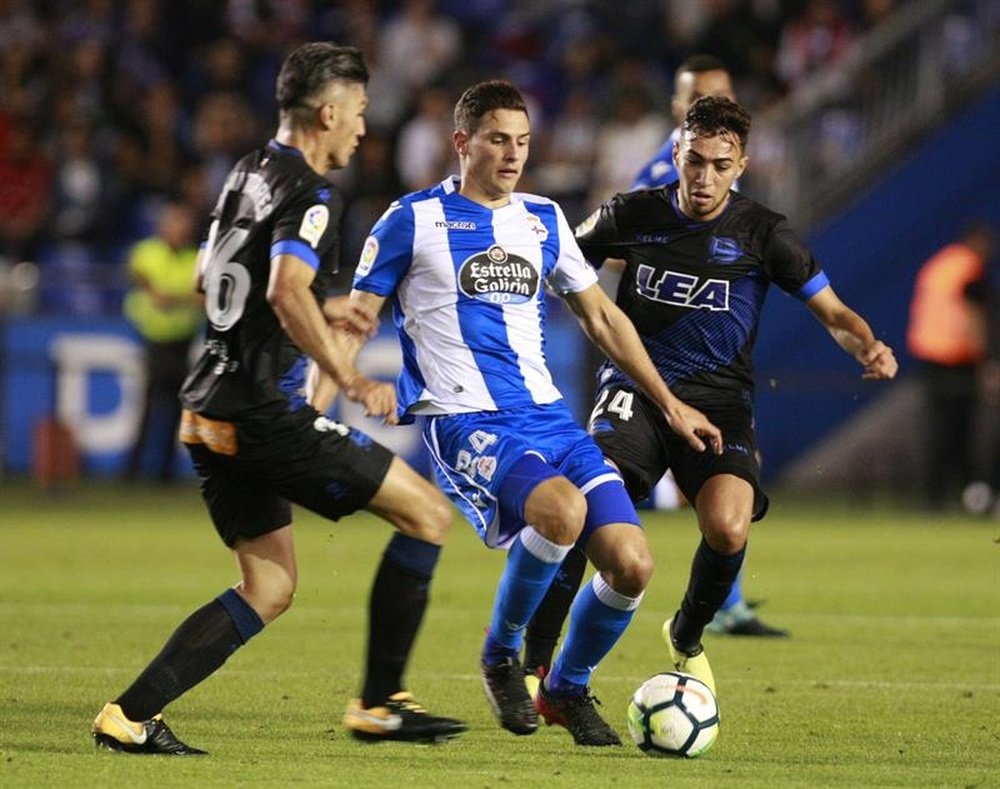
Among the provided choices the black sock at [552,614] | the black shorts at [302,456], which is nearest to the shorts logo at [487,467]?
the black shorts at [302,456]

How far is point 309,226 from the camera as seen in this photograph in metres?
6.00

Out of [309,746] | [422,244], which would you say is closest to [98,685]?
[309,746]

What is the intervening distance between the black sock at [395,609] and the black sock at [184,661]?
43 cm

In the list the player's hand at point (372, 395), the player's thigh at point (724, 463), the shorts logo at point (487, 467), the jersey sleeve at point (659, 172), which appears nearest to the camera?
the player's hand at point (372, 395)

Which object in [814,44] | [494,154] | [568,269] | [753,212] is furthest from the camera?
[814,44]

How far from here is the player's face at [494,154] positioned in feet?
22.0

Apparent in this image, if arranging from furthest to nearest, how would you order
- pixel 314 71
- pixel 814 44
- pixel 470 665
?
pixel 814 44
pixel 470 665
pixel 314 71

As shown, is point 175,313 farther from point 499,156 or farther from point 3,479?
point 499,156

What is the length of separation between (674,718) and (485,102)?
2.06 metres

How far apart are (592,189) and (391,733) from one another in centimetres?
1194

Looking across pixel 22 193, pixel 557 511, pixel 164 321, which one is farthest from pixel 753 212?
pixel 22 193

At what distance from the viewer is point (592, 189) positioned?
17.7m

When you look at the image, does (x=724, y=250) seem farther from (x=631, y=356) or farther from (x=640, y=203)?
(x=631, y=356)

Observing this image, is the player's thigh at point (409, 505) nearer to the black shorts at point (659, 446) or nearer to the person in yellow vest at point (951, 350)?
the black shorts at point (659, 446)
